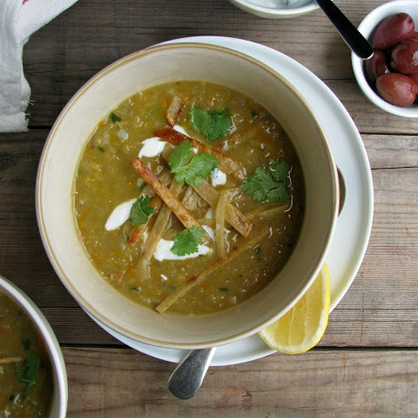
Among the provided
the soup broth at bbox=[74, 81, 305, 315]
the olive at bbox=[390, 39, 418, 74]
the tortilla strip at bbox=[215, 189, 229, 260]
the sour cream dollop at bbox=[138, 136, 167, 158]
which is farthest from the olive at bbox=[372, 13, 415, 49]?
the sour cream dollop at bbox=[138, 136, 167, 158]

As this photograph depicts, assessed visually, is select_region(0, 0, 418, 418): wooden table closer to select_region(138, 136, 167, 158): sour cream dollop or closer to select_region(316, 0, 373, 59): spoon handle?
select_region(316, 0, 373, 59): spoon handle

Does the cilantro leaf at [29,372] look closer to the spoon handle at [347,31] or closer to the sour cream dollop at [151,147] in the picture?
the sour cream dollop at [151,147]

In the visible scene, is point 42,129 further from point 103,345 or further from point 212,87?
point 103,345

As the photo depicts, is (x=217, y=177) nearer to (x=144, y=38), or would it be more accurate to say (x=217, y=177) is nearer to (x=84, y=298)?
(x=84, y=298)

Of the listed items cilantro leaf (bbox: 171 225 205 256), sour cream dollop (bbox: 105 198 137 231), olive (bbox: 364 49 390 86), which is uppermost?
olive (bbox: 364 49 390 86)

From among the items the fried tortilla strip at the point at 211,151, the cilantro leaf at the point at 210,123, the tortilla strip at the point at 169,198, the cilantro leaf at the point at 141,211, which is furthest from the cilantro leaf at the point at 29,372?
the cilantro leaf at the point at 210,123

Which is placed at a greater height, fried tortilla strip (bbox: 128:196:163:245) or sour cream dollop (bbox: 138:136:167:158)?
sour cream dollop (bbox: 138:136:167:158)

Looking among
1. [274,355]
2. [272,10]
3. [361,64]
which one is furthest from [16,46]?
[274,355]
